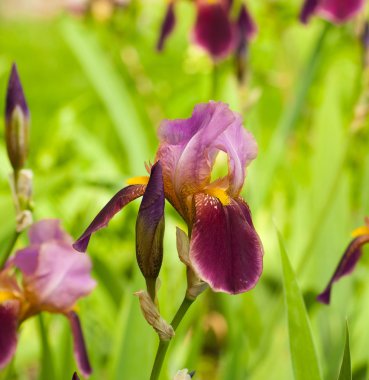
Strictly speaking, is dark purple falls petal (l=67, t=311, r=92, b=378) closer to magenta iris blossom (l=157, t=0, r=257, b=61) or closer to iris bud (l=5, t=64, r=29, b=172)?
iris bud (l=5, t=64, r=29, b=172)

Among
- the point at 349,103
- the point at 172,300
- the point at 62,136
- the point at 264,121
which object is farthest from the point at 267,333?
the point at 264,121

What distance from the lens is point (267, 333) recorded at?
4.81 feet

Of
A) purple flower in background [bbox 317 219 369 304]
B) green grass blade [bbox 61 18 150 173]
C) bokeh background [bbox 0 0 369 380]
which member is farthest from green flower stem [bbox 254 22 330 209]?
purple flower in background [bbox 317 219 369 304]

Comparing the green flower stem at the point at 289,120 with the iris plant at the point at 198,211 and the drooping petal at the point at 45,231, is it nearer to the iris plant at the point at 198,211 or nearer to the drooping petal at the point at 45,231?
the drooping petal at the point at 45,231

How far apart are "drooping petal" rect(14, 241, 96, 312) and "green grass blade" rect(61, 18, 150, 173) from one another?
0.86 metres

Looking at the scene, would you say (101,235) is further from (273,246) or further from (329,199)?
(329,199)

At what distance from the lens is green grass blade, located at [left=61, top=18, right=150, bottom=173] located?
2037mm

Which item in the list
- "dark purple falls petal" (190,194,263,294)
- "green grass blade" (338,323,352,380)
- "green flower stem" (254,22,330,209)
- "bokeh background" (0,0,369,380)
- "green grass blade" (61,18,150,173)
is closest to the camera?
"dark purple falls petal" (190,194,263,294)

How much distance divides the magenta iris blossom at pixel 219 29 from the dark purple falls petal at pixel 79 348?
85cm

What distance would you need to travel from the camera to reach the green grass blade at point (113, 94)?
2.04 metres

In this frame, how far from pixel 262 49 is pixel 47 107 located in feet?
3.50

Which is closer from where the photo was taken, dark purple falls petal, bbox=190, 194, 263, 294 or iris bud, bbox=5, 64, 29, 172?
dark purple falls petal, bbox=190, 194, 263, 294

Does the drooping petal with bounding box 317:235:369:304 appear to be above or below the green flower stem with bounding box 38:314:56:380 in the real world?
above

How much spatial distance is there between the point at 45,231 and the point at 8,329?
0.20 m
